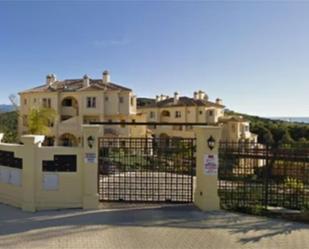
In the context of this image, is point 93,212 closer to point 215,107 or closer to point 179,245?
point 179,245

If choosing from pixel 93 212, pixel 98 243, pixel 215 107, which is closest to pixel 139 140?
pixel 93 212

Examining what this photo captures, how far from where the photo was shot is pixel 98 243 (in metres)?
7.86

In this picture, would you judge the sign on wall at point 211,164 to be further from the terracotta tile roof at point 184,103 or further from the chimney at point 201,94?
the chimney at point 201,94

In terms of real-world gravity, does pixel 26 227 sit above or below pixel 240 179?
below

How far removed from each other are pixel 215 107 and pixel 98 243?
44589 millimetres

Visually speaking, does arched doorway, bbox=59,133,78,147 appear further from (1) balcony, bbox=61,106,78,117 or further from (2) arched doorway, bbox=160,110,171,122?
(2) arched doorway, bbox=160,110,171,122

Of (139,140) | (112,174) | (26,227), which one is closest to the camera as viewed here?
(26,227)

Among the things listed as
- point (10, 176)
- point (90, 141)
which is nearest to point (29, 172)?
point (10, 176)

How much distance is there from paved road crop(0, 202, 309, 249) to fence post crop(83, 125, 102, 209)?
401 millimetres

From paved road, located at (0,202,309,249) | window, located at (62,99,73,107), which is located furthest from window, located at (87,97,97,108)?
paved road, located at (0,202,309,249)

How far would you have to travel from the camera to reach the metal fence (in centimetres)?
1060

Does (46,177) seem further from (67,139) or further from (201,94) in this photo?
(201,94)

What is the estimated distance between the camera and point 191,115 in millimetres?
50281

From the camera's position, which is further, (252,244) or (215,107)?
(215,107)
